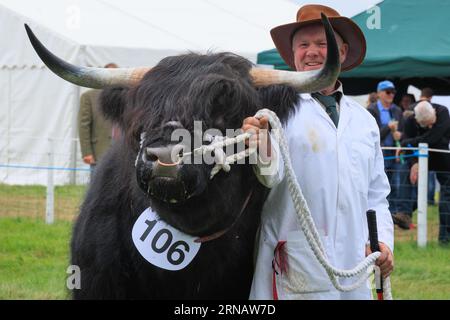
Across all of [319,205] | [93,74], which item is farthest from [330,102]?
[93,74]

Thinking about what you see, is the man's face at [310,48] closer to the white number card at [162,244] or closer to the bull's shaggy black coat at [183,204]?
the bull's shaggy black coat at [183,204]

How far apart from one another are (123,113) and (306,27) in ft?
3.69

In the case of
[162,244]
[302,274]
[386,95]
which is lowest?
[302,274]

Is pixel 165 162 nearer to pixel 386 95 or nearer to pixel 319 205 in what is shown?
pixel 319 205

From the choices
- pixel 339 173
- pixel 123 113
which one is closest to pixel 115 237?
pixel 123 113

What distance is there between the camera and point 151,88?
4000mm

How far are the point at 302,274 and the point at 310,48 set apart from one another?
A: 124 cm

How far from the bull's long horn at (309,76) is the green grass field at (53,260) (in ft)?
8.56

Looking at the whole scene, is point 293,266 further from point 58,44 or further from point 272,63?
point 58,44

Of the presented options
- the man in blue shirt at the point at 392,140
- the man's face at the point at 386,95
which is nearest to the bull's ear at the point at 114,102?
the man in blue shirt at the point at 392,140

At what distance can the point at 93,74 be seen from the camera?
4.43 meters

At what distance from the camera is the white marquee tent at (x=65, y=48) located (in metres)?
15.6

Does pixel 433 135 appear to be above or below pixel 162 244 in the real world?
above
